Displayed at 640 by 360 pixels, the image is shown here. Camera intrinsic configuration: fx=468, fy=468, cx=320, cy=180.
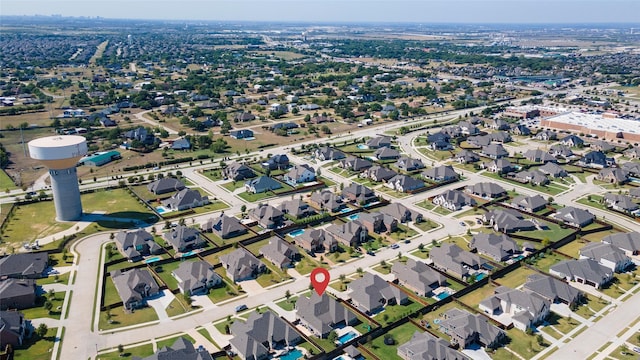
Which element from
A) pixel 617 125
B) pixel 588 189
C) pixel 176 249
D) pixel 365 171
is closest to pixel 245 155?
pixel 365 171

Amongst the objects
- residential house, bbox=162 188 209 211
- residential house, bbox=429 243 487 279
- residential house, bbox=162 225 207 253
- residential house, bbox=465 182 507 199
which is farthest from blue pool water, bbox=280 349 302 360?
residential house, bbox=465 182 507 199

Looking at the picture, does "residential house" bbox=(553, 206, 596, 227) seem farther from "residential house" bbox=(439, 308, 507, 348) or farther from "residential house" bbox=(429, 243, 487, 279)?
"residential house" bbox=(439, 308, 507, 348)

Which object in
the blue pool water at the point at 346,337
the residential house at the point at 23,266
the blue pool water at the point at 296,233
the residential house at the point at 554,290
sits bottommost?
the blue pool water at the point at 346,337

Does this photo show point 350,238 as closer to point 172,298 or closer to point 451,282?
point 451,282

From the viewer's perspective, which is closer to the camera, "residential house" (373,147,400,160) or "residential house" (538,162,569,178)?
"residential house" (538,162,569,178)

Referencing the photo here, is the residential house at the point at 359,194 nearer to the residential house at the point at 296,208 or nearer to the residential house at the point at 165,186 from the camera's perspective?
the residential house at the point at 296,208

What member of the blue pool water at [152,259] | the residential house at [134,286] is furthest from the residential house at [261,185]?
the residential house at [134,286]

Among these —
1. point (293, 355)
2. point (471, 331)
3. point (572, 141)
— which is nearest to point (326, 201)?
point (293, 355)
